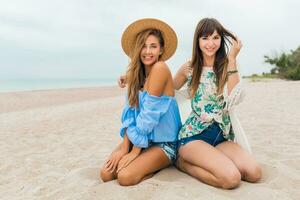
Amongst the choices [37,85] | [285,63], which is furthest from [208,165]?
[37,85]

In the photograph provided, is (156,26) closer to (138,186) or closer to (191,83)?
(191,83)

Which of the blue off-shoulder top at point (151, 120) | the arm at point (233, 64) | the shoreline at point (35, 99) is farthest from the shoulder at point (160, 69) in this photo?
the shoreline at point (35, 99)

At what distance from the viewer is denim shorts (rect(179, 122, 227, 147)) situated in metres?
3.35

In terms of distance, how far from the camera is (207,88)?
3.37 metres

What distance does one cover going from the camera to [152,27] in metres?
3.44

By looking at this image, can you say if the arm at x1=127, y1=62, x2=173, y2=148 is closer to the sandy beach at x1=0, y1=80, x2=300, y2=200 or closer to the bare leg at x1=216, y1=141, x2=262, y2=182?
the sandy beach at x1=0, y1=80, x2=300, y2=200

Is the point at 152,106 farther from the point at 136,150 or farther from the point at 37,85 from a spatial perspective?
the point at 37,85

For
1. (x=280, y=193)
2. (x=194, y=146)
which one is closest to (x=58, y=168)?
(x=194, y=146)

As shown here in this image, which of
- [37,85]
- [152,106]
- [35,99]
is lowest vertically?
[37,85]

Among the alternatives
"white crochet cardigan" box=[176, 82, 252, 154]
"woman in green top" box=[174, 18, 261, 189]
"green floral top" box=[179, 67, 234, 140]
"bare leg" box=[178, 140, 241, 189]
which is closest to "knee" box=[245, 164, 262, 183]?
"woman in green top" box=[174, 18, 261, 189]

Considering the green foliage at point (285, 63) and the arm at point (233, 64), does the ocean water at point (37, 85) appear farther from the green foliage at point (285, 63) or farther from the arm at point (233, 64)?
the arm at point (233, 64)

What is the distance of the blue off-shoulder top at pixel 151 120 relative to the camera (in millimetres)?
3186

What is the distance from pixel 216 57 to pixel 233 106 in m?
0.48

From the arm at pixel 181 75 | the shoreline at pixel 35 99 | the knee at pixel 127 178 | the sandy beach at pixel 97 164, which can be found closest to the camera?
the sandy beach at pixel 97 164
